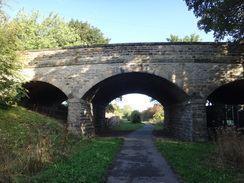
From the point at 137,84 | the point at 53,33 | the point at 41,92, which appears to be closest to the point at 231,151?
the point at 137,84

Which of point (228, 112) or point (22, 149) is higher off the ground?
point (228, 112)

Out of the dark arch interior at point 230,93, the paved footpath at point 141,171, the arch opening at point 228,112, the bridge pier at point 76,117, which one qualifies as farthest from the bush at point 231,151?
the bridge pier at point 76,117

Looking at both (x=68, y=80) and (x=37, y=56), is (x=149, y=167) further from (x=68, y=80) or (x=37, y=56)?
(x=37, y=56)

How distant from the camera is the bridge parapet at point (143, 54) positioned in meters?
9.70

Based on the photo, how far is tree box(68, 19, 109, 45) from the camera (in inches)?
1026

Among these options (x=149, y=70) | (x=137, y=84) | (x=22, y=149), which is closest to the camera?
(x=22, y=149)

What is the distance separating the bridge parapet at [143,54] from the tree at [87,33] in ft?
53.4

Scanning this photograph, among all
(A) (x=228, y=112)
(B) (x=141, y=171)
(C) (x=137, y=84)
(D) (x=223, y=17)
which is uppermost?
(D) (x=223, y=17)

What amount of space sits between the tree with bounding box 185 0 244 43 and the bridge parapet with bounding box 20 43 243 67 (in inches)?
49.4

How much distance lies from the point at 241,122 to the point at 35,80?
1218 centimetres

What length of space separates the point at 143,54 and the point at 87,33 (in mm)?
18751

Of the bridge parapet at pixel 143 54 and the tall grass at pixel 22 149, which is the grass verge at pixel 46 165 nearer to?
the tall grass at pixel 22 149

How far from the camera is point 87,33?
26344mm

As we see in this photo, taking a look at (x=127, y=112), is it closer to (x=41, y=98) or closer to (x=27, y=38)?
(x=41, y=98)
